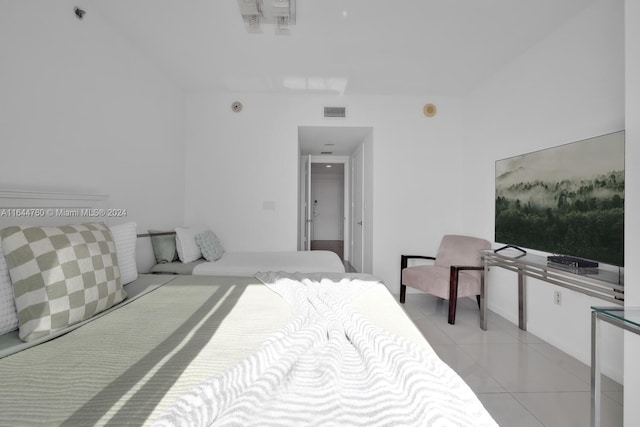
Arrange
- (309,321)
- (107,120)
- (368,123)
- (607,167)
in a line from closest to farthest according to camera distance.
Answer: (309,321) → (607,167) → (107,120) → (368,123)

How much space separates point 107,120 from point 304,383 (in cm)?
254

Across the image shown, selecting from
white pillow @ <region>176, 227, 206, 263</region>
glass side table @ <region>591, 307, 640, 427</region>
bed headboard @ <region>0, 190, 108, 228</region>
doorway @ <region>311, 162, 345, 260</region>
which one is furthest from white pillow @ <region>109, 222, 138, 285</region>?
doorway @ <region>311, 162, 345, 260</region>

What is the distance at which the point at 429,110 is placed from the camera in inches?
153

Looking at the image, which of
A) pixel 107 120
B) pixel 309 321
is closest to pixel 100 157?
pixel 107 120

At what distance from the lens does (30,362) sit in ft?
2.95

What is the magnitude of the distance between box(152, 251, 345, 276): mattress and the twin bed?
1.05 metres

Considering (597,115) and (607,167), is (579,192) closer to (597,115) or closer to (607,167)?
(607,167)

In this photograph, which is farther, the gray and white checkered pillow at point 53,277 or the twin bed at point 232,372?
the gray and white checkered pillow at point 53,277

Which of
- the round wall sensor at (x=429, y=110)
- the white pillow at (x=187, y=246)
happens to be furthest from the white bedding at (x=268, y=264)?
the round wall sensor at (x=429, y=110)

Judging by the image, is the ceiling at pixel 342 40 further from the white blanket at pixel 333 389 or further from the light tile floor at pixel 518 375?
the light tile floor at pixel 518 375

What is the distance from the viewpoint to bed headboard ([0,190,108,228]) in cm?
149

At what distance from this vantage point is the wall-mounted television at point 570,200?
1.90 metres

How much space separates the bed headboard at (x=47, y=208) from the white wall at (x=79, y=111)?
88 millimetres

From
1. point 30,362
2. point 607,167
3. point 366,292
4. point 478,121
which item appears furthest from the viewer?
point 478,121
